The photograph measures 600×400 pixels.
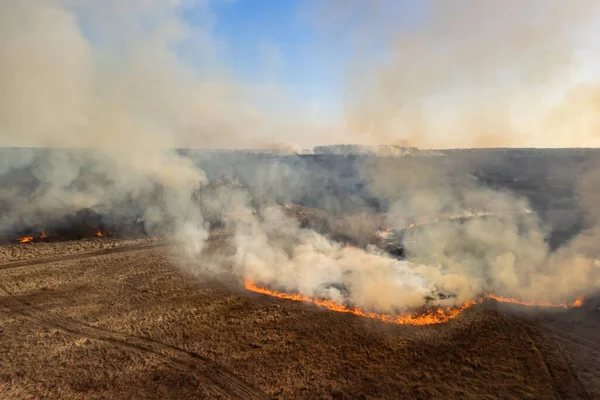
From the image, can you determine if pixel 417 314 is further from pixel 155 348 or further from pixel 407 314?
pixel 155 348

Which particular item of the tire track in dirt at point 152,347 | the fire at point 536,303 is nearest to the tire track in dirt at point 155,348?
the tire track in dirt at point 152,347

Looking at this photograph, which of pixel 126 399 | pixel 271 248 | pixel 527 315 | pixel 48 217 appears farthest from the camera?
pixel 48 217

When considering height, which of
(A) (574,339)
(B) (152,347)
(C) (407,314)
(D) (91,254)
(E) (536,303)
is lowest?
(B) (152,347)

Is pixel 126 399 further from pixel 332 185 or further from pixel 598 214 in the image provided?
pixel 598 214

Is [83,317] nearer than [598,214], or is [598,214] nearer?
[83,317]

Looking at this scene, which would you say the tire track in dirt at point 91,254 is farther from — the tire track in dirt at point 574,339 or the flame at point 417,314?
the tire track in dirt at point 574,339

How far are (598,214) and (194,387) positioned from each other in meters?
37.1

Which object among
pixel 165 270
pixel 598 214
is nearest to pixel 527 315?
pixel 165 270

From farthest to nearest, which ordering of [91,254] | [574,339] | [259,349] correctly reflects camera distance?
[91,254]
[574,339]
[259,349]

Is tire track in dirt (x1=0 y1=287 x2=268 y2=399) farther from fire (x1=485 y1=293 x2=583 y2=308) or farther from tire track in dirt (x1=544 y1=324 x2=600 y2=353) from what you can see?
fire (x1=485 y1=293 x2=583 y2=308)

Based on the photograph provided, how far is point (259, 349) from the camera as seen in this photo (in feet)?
36.9

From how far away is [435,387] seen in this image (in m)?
9.52

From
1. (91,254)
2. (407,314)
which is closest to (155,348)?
(407,314)

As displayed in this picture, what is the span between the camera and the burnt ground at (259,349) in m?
9.51
